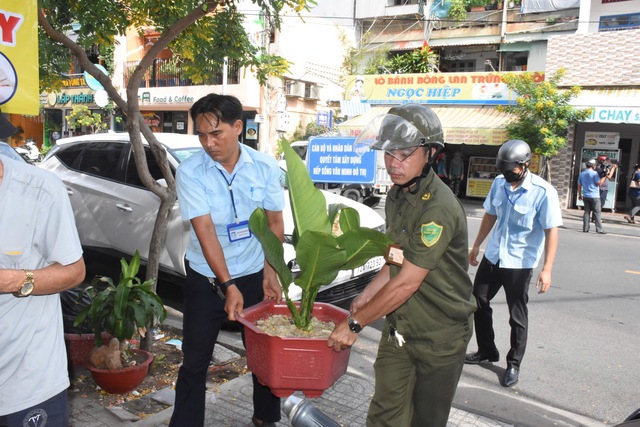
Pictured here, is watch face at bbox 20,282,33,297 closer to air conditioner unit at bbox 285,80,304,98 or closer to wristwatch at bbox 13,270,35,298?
wristwatch at bbox 13,270,35,298

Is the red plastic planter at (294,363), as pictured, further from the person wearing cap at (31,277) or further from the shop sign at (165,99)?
the shop sign at (165,99)

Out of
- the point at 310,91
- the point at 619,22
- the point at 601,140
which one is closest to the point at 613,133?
the point at 601,140

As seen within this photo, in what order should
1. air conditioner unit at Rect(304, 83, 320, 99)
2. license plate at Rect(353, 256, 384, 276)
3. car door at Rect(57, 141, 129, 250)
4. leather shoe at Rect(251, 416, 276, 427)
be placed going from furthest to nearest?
air conditioner unit at Rect(304, 83, 320, 99)
car door at Rect(57, 141, 129, 250)
license plate at Rect(353, 256, 384, 276)
leather shoe at Rect(251, 416, 276, 427)

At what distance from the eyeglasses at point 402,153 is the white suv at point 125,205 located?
2.74 meters

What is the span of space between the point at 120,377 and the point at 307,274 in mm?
1982

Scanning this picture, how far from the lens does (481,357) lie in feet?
15.3

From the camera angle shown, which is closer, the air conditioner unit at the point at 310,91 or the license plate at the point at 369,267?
the license plate at the point at 369,267

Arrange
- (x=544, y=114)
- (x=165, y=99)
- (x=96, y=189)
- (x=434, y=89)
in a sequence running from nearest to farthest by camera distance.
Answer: (x=96, y=189) → (x=544, y=114) → (x=434, y=89) → (x=165, y=99)

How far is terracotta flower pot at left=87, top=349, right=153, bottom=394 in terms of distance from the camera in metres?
A: 3.59

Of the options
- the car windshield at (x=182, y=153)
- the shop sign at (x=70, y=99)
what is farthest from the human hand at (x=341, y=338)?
the shop sign at (x=70, y=99)

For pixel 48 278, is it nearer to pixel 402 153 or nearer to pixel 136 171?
pixel 402 153

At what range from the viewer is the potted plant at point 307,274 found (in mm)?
2051

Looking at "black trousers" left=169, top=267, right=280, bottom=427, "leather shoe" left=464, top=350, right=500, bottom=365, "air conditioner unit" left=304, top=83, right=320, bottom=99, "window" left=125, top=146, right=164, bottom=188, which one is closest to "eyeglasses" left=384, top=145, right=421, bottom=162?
"black trousers" left=169, top=267, right=280, bottom=427

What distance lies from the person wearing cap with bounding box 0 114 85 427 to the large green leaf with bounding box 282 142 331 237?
→ 889mm
